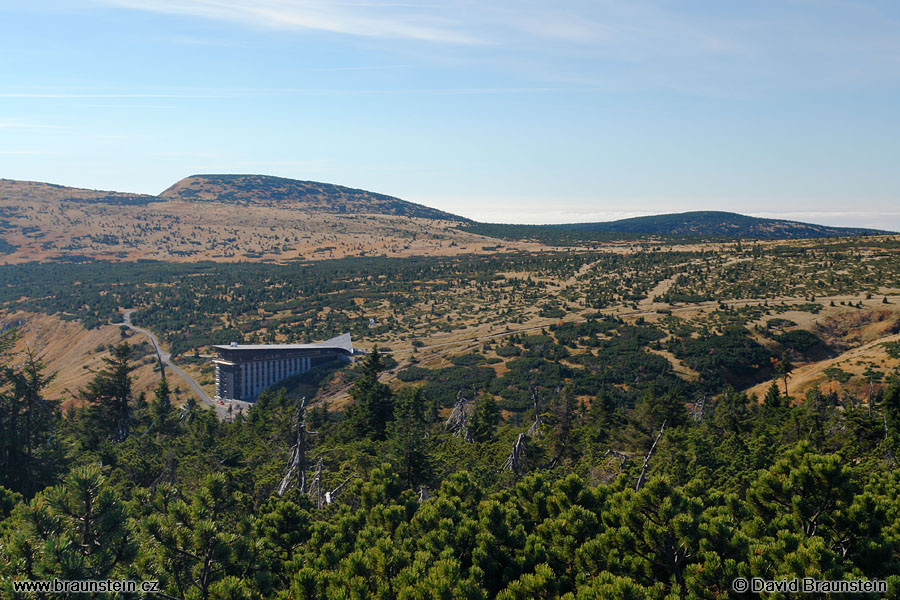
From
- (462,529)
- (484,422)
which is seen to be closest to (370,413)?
(484,422)

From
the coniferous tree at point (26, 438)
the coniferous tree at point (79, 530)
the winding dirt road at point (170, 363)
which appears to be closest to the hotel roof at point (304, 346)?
the winding dirt road at point (170, 363)

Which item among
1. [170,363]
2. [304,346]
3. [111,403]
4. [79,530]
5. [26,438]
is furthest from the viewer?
[170,363]

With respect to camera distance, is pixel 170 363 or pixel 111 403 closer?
pixel 111 403

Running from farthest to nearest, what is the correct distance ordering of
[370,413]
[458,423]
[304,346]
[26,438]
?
[304,346] → [458,423] → [370,413] → [26,438]

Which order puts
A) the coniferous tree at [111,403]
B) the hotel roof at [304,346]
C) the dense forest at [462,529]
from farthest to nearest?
the hotel roof at [304,346] < the coniferous tree at [111,403] < the dense forest at [462,529]

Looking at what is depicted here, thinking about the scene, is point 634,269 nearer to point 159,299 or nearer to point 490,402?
point 490,402

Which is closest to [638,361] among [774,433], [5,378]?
[774,433]

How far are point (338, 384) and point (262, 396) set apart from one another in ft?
76.4

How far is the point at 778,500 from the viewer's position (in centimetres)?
1595

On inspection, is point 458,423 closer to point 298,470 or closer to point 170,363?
point 298,470

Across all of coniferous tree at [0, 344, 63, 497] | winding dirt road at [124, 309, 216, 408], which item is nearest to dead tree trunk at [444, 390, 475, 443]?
coniferous tree at [0, 344, 63, 497]

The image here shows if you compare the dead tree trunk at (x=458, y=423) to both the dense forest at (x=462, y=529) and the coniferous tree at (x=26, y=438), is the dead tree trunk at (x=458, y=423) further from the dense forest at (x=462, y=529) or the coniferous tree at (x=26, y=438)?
the coniferous tree at (x=26, y=438)

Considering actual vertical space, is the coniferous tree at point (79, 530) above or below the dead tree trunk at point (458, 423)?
above

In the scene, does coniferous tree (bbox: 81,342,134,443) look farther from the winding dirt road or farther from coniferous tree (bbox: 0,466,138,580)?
coniferous tree (bbox: 0,466,138,580)
